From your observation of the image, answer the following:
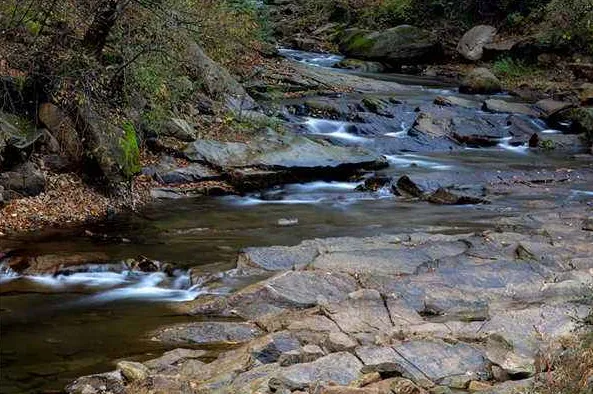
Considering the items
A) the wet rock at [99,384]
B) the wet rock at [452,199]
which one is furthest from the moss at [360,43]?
the wet rock at [99,384]

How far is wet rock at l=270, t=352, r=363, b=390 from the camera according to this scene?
5.00 meters

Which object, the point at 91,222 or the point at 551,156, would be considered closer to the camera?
the point at 91,222

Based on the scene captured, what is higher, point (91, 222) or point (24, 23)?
point (24, 23)

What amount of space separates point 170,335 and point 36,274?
255 cm

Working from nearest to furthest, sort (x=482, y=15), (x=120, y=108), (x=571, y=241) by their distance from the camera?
1. (x=571, y=241)
2. (x=120, y=108)
3. (x=482, y=15)

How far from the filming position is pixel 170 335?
6703 mm

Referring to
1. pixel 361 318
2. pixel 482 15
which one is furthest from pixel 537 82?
pixel 361 318

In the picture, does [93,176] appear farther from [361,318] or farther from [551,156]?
[551,156]

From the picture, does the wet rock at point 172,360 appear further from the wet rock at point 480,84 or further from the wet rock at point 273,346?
the wet rock at point 480,84

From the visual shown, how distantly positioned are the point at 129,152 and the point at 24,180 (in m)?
1.78

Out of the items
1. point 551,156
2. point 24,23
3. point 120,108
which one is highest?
point 24,23

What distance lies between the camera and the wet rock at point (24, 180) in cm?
1055

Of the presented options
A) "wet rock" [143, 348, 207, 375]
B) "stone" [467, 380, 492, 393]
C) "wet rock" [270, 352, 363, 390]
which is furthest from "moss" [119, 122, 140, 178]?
"stone" [467, 380, 492, 393]

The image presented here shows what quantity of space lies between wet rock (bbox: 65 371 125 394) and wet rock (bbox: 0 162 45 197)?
575 cm
